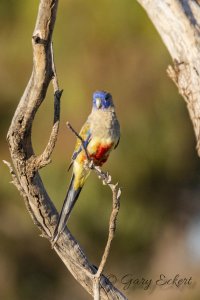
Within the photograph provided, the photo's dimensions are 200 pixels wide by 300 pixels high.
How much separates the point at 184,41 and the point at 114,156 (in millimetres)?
4013

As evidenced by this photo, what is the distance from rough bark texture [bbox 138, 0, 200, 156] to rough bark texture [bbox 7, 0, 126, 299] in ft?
4.36

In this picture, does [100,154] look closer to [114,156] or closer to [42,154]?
[42,154]

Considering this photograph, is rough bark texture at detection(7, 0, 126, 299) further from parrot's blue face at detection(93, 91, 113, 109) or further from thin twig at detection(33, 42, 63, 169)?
parrot's blue face at detection(93, 91, 113, 109)

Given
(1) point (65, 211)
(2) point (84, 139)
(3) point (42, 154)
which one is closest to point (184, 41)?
(2) point (84, 139)

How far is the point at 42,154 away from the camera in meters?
4.30

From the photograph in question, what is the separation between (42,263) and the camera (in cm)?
1051

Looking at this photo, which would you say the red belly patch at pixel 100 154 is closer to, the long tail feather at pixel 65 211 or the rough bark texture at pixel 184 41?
the long tail feather at pixel 65 211

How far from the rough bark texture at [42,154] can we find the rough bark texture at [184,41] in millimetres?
1329

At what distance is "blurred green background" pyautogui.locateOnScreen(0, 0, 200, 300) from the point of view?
9.45 m

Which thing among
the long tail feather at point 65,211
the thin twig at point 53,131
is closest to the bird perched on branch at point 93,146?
the long tail feather at point 65,211

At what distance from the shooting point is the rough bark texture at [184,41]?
5.58m

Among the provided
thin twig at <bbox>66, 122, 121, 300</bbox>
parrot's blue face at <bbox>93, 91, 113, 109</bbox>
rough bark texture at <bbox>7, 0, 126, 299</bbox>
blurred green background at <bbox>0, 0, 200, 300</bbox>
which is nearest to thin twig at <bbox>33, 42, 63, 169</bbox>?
rough bark texture at <bbox>7, 0, 126, 299</bbox>

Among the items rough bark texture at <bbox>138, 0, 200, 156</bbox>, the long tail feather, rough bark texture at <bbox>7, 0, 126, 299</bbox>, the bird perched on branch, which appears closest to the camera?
rough bark texture at <bbox>7, 0, 126, 299</bbox>

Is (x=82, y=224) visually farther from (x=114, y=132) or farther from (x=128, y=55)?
(x=114, y=132)
